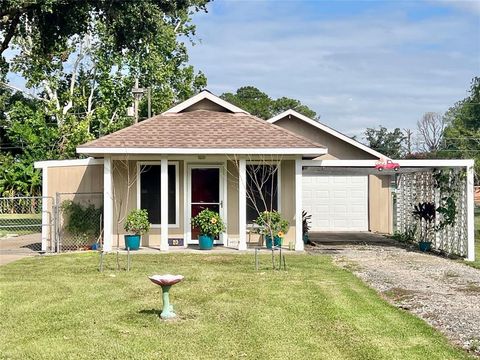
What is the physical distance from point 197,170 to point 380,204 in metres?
10.5

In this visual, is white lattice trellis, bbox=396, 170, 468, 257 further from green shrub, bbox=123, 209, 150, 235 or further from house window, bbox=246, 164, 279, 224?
green shrub, bbox=123, 209, 150, 235

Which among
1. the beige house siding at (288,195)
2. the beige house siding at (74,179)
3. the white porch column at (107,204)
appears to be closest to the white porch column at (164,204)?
the white porch column at (107,204)

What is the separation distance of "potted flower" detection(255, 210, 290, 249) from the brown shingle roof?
1764mm

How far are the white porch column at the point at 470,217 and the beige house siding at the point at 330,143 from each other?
19.7 ft

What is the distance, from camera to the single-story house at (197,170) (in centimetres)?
1493

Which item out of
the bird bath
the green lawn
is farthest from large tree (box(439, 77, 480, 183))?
the bird bath

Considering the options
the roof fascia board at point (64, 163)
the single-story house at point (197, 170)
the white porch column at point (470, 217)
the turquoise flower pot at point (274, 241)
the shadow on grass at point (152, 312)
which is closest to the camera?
the shadow on grass at point (152, 312)

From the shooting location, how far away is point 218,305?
8.23 m

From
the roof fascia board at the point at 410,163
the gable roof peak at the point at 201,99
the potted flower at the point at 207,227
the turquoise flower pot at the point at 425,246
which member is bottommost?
the turquoise flower pot at the point at 425,246

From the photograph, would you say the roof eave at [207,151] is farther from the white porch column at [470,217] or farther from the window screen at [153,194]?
the white porch column at [470,217]

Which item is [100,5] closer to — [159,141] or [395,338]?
[159,141]

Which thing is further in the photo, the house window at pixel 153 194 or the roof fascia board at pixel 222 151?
the house window at pixel 153 194

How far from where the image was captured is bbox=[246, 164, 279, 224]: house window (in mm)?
15883

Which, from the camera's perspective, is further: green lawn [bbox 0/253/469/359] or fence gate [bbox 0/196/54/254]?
fence gate [bbox 0/196/54/254]
